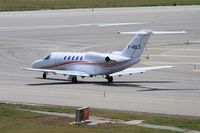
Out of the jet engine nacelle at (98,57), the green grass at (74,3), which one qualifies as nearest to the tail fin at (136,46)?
the jet engine nacelle at (98,57)

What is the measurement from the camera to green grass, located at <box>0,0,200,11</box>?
136000mm

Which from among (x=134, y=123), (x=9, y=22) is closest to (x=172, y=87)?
(x=134, y=123)

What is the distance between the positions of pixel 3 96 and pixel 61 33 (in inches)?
1884

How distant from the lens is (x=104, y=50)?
8256cm

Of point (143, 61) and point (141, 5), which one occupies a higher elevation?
point (141, 5)

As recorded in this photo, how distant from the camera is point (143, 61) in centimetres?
7456

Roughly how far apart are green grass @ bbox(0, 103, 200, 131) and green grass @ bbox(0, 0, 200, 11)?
8794 centimetres

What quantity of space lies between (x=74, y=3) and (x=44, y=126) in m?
108

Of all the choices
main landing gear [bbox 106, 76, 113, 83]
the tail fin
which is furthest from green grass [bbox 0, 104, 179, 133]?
main landing gear [bbox 106, 76, 113, 83]

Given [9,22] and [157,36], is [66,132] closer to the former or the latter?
[157,36]

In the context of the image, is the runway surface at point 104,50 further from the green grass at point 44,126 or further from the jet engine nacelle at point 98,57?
the green grass at point 44,126

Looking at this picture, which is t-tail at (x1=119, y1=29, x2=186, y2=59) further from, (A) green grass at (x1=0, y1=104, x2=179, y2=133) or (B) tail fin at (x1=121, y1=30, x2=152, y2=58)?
(A) green grass at (x1=0, y1=104, x2=179, y2=133)

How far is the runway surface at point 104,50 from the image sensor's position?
49750 mm

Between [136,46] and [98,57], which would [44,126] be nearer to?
[98,57]
